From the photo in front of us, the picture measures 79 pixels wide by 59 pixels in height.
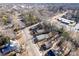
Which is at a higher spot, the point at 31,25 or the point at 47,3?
the point at 47,3

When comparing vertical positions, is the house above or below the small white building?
below

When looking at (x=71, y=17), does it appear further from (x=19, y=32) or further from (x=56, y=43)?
(x=19, y=32)

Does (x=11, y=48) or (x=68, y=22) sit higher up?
(x=68, y=22)

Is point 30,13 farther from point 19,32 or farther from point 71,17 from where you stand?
point 71,17

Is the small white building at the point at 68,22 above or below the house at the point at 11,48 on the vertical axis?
above

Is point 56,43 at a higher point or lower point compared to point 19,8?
lower

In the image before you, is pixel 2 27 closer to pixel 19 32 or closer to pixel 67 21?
pixel 19 32

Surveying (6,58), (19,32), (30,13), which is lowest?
(6,58)

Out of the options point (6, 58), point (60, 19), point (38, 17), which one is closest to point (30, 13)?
point (38, 17)
